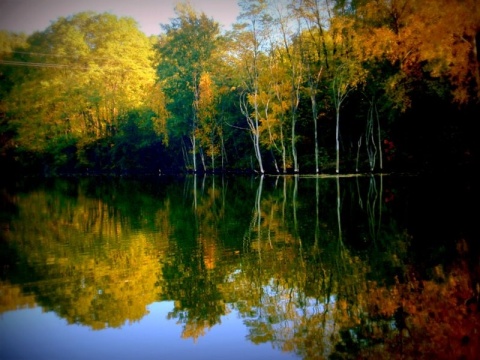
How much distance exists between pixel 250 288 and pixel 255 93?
3084cm

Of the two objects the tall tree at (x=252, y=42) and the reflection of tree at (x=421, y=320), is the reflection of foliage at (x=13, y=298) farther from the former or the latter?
the tall tree at (x=252, y=42)

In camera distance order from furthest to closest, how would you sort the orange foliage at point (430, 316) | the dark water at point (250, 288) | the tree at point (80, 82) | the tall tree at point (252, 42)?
the tree at point (80, 82), the tall tree at point (252, 42), the dark water at point (250, 288), the orange foliage at point (430, 316)

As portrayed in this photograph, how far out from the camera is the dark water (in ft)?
15.7

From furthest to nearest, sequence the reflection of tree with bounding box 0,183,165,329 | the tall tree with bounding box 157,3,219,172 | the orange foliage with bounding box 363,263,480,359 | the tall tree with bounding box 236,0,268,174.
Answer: the tall tree with bounding box 157,3,219,172, the tall tree with bounding box 236,0,268,174, the reflection of tree with bounding box 0,183,165,329, the orange foliage with bounding box 363,263,480,359

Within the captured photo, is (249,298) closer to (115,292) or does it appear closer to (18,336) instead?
(115,292)

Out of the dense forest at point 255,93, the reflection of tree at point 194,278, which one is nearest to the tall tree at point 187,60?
the dense forest at point 255,93

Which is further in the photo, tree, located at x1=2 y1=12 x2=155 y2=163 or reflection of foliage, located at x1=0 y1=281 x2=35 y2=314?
tree, located at x1=2 y1=12 x2=155 y2=163

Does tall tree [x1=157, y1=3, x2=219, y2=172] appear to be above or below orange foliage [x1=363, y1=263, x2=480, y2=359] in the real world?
above

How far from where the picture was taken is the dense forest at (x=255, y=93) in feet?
85.8

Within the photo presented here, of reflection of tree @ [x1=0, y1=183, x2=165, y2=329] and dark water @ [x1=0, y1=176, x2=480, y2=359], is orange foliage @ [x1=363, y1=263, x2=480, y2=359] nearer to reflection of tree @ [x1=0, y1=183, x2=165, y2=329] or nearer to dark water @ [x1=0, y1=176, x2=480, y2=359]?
dark water @ [x1=0, y1=176, x2=480, y2=359]

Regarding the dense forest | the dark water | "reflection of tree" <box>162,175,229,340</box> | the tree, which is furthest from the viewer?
the tree

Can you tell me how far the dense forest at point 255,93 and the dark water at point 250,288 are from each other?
1436cm

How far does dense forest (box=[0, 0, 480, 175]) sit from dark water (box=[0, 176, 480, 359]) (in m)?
14.4

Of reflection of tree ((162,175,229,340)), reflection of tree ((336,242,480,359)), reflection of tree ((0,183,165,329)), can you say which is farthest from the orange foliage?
reflection of tree ((0,183,165,329))
